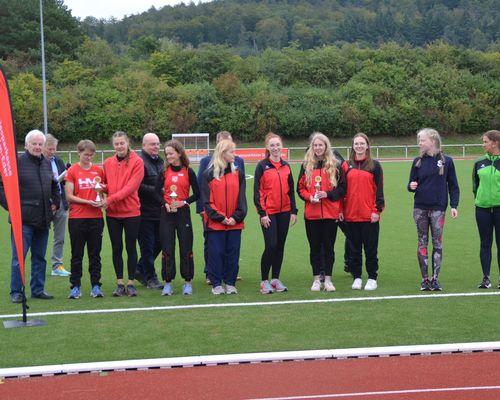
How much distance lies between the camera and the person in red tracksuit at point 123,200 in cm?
945

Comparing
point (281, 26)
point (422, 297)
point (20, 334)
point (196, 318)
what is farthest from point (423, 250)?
point (281, 26)

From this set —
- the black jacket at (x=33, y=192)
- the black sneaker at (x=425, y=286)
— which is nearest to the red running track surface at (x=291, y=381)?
the black sneaker at (x=425, y=286)

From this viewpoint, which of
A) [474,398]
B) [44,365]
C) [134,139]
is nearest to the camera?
[474,398]

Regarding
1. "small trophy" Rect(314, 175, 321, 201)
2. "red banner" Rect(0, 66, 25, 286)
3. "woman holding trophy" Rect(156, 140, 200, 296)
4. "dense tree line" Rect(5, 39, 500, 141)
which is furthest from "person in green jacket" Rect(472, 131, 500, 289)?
"dense tree line" Rect(5, 39, 500, 141)

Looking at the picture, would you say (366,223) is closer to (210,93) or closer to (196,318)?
(196,318)

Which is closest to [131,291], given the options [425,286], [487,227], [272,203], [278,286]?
[278,286]

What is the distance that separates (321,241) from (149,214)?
2.23m

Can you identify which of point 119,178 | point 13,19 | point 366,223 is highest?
point 13,19

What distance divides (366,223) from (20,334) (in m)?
4.35

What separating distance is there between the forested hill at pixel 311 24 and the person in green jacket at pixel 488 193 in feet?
351

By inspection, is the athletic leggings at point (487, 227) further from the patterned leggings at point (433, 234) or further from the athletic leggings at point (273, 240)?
the athletic leggings at point (273, 240)

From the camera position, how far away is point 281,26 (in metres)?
147

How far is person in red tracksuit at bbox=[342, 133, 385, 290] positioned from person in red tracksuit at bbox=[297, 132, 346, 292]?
142 mm

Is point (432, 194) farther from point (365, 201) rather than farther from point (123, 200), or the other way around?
point (123, 200)
